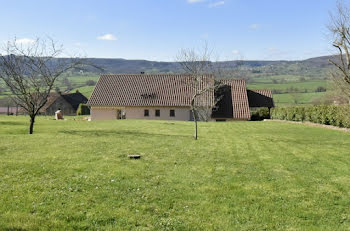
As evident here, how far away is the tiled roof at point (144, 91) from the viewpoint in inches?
1757

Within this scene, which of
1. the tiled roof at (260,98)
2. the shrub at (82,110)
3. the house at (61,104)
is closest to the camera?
the tiled roof at (260,98)

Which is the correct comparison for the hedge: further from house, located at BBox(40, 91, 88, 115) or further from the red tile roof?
house, located at BBox(40, 91, 88, 115)

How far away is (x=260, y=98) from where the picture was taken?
4791cm

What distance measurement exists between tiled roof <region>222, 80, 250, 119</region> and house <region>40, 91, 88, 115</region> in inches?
1556

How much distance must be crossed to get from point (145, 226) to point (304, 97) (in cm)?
7701

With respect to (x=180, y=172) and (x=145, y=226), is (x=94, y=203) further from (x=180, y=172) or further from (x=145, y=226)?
(x=180, y=172)

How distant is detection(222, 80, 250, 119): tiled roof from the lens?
42.7 meters

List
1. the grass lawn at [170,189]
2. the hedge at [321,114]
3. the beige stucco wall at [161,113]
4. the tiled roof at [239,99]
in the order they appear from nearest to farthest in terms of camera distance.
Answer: the grass lawn at [170,189] → the hedge at [321,114] → the tiled roof at [239,99] → the beige stucco wall at [161,113]

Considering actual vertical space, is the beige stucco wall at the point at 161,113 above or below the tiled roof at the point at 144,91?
below

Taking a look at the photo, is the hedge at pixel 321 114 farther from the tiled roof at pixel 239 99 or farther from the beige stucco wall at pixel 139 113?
the beige stucco wall at pixel 139 113

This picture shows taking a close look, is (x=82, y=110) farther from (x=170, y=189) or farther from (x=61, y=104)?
(x=170, y=189)

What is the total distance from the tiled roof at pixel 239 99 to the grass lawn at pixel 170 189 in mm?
29028

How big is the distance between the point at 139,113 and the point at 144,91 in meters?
3.76

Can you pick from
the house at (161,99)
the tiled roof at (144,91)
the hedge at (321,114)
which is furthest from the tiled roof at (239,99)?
the hedge at (321,114)
